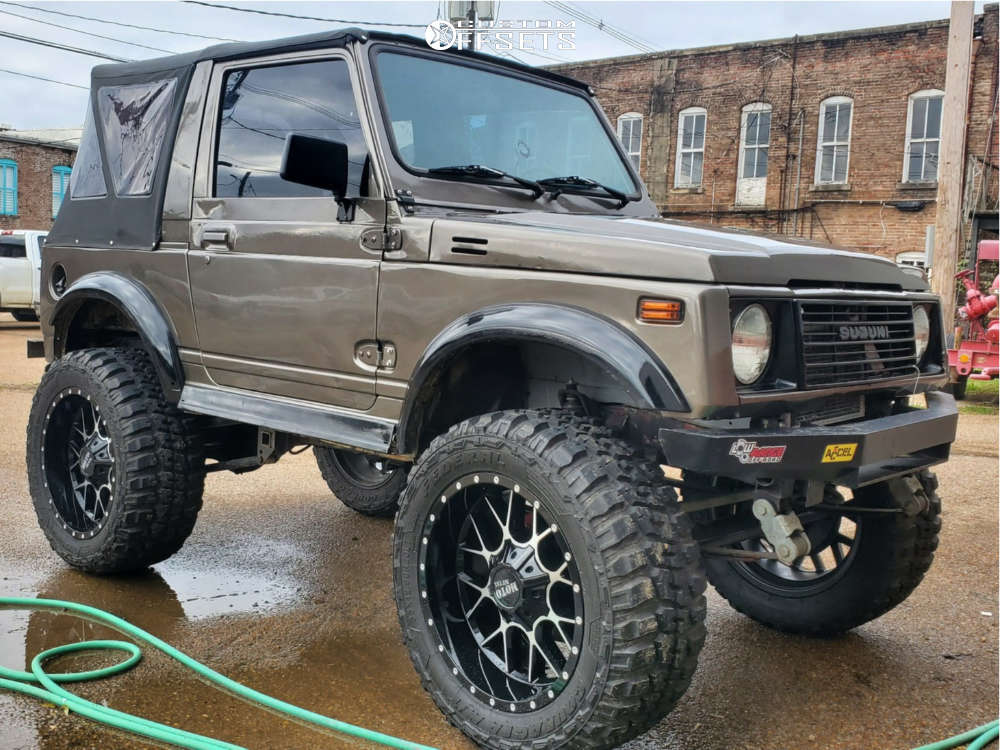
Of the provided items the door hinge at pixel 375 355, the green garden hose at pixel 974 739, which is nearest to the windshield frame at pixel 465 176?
the door hinge at pixel 375 355

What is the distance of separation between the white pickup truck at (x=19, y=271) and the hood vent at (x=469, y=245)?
17.5 meters

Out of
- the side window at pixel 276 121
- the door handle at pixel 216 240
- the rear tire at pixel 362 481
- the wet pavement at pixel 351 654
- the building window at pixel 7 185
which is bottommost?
the wet pavement at pixel 351 654

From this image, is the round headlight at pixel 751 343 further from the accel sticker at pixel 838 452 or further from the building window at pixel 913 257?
the building window at pixel 913 257

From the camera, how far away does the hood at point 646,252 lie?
275cm

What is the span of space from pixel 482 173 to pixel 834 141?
Result: 21.0 meters

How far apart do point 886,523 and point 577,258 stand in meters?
1.69

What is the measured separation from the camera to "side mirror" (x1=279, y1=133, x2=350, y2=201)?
324 centimetres

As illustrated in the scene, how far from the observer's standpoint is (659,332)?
2.71 meters

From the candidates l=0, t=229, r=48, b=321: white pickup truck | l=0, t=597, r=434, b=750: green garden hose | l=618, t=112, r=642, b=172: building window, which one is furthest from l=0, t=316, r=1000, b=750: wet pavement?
l=618, t=112, r=642, b=172: building window

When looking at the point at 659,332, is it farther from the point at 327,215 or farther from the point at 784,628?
the point at 784,628

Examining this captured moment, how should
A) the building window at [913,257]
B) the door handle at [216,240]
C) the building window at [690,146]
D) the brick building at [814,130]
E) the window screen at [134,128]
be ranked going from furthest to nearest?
the building window at [690,146]
the building window at [913,257]
the brick building at [814,130]
the window screen at [134,128]
the door handle at [216,240]

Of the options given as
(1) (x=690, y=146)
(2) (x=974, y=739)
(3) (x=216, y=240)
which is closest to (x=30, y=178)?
(1) (x=690, y=146)

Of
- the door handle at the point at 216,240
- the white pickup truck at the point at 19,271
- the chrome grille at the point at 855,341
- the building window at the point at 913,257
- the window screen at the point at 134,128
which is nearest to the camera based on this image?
the chrome grille at the point at 855,341

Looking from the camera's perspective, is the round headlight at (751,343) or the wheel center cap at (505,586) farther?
the wheel center cap at (505,586)
